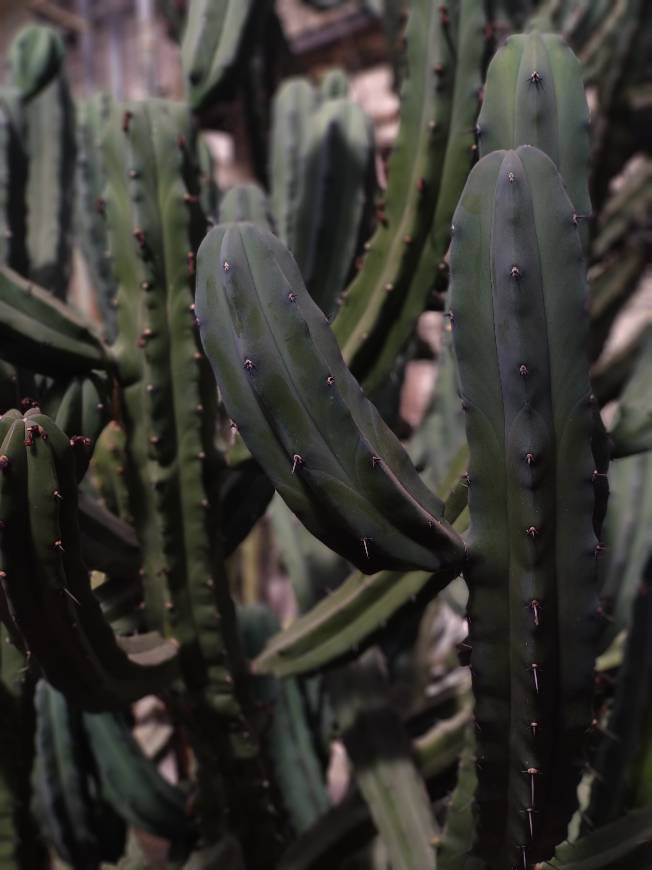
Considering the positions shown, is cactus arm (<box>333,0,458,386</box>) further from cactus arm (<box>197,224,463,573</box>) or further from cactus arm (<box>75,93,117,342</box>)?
cactus arm (<box>75,93,117,342</box>)

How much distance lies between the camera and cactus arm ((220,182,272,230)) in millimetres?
1937

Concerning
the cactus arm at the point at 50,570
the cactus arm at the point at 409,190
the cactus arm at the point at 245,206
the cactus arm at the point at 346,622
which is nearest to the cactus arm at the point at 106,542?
the cactus arm at the point at 50,570

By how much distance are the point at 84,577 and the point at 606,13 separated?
299 centimetres

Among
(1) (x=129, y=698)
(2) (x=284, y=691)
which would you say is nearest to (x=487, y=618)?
(1) (x=129, y=698)

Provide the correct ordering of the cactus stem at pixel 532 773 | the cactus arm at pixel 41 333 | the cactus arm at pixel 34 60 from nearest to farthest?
the cactus stem at pixel 532 773 → the cactus arm at pixel 41 333 → the cactus arm at pixel 34 60

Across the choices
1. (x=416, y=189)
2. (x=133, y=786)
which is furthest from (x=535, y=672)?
(x=133, y=786)

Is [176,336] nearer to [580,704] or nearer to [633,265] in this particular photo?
[580,704]

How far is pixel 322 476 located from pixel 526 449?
24cm

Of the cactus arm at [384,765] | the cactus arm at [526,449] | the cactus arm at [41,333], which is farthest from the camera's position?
the cactus arm at [384,765]

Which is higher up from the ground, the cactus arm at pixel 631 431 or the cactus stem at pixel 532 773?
the cactus arm at pixel 631 431

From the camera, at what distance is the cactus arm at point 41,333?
5.21ft

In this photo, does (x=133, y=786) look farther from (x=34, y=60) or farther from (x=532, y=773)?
(x=34, y=60)

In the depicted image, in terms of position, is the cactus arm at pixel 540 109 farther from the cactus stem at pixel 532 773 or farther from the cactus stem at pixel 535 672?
the cactus stem at pixel 532 773

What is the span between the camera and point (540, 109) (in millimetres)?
1328
